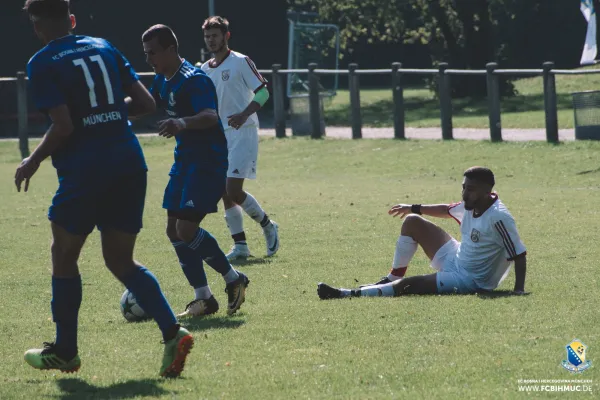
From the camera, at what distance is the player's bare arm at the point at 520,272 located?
8211 millimetres

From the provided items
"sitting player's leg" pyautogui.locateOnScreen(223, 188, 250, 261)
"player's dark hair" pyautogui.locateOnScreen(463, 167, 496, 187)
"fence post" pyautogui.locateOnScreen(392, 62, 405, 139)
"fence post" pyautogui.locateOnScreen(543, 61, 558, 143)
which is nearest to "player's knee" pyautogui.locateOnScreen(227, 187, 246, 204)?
"sitting player's leg" pyautogui.locateOnScreen(223, 188, 250, 261)

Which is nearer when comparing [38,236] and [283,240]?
[283,240]

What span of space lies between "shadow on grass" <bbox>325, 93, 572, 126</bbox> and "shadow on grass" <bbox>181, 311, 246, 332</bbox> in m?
20.9

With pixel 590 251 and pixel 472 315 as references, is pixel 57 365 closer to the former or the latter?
pixel 472 315

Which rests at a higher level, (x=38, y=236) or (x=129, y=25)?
(x=129, y=25)

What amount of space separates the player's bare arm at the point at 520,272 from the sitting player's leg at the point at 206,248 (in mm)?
1944

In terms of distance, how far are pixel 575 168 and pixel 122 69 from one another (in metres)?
12.8

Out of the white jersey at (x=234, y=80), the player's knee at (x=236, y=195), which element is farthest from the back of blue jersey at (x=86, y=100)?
the player's knee at (x=236, y=195)

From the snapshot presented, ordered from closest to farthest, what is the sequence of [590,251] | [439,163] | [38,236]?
[590,251], [38,236], [439,163]

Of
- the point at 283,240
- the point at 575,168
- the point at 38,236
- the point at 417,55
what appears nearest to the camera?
Answer: the point at 283,240

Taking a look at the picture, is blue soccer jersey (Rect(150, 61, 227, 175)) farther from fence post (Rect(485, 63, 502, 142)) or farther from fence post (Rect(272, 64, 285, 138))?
fence post (Rect(272, 64, 285, 138))

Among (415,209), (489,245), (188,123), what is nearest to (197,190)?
(188,123)

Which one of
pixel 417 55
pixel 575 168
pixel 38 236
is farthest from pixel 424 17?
pixel 38 236

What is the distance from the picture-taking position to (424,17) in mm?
35719
